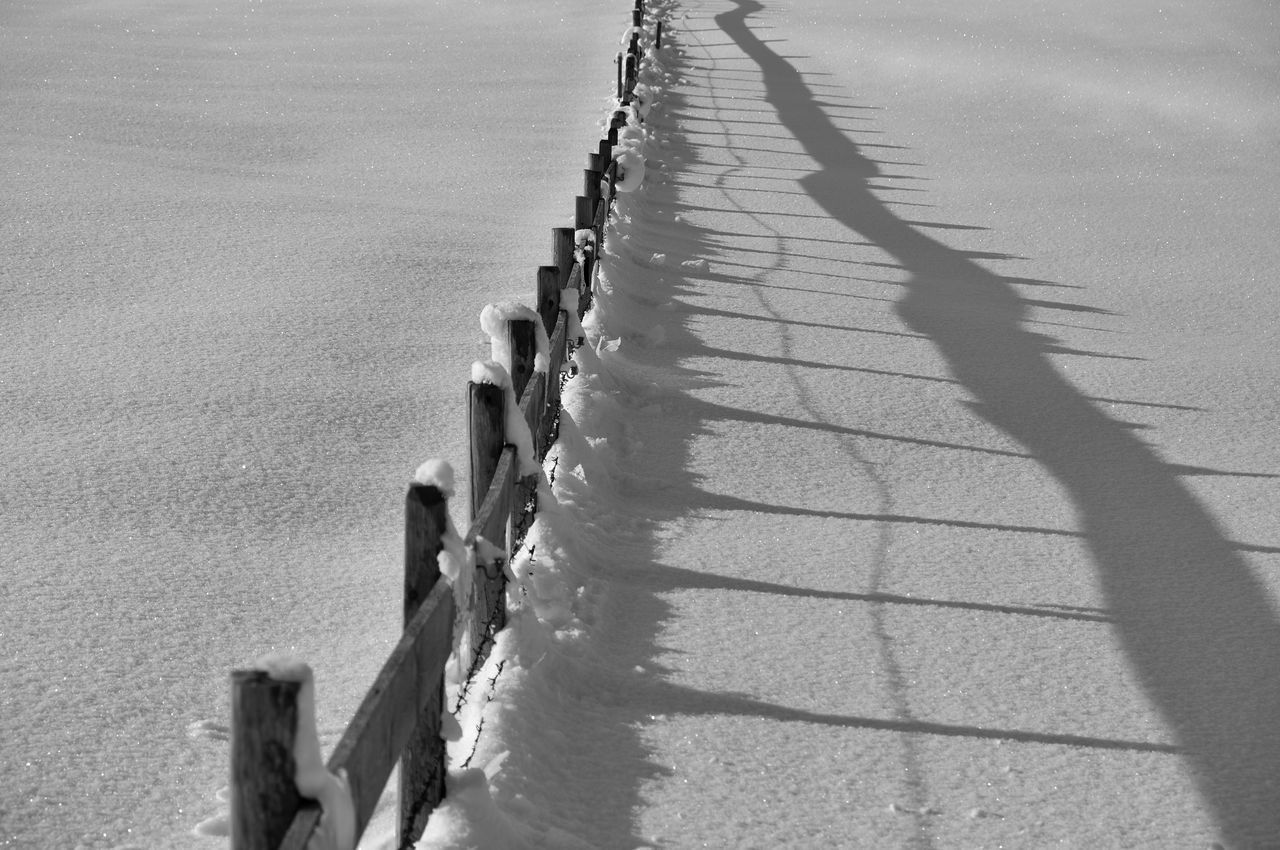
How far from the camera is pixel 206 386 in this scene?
579 cm

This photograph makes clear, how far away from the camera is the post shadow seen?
353 cm

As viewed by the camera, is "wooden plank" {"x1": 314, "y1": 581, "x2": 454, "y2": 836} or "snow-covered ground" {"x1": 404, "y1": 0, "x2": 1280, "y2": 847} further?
"snow-covered ground" {"x1": 404, "y1": 0, "x2": 1280, "y2": 847}

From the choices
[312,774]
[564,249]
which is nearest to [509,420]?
[312,774]

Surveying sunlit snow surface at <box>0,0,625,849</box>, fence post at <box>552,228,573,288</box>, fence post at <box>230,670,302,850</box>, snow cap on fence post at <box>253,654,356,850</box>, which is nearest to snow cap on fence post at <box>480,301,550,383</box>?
sunlit snow surface at <box>0,0,625,849</box>

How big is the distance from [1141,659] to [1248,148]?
12.3 meters

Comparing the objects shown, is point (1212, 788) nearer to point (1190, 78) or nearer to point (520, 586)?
point (520, 586)

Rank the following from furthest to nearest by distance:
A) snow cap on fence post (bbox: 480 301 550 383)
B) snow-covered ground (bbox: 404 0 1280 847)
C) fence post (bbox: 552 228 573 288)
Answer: fence post (bbox: 552 228 573 288)
snow cap on fence post (bbox: 480 301 550 383)
snow-covered ground (bbox: 404 0 1280 847)

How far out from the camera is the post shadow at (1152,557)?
11.6 ft

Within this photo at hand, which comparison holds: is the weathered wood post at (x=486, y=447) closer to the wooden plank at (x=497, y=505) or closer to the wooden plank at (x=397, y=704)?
the wooden plank at (x=497, y=505)

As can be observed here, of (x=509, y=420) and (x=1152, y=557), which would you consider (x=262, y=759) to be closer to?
(x=509, y=420)

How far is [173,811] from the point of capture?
10.0ft

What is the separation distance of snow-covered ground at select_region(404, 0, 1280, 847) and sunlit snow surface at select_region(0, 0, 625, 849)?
0.66 m

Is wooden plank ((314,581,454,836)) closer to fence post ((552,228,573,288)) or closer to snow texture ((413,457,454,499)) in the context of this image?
snow texture ((413,457,454,499))

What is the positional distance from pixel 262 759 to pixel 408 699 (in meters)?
0.56
